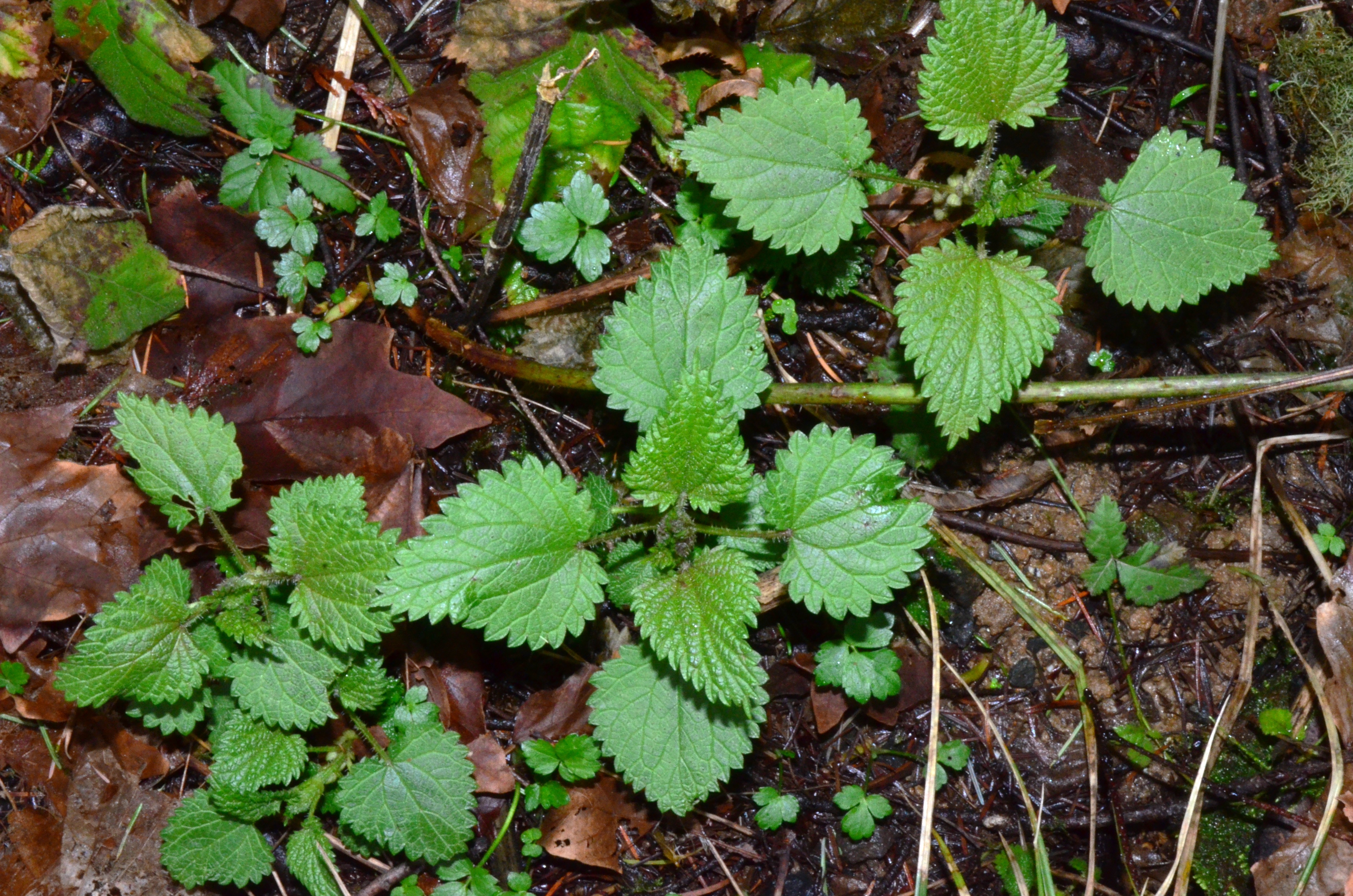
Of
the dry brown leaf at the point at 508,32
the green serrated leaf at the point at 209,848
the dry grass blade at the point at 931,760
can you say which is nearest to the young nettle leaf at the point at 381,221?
the dry brown leaf at the point at 508,32

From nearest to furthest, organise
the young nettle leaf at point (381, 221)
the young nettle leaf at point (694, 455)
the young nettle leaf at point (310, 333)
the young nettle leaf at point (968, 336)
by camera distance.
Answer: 1. the young nettle leaf at point (694, 455)
2. the young nettle leaf at point (968, 336)
3. the young nettle leaf at point (310, 333)
4. the young nettle leaf at point (381, 221)

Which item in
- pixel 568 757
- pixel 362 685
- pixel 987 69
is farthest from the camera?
pixel 568 757

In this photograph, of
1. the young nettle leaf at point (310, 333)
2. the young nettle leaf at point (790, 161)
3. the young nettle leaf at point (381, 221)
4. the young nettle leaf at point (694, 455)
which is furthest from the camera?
the young nettle leaf at point (381, 221)

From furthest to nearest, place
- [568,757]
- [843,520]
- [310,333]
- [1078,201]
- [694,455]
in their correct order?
[310,333] < [568,757] < [1078,201] < [843,520] < [694,455]

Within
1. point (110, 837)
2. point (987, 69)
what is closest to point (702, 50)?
point (987, 69)

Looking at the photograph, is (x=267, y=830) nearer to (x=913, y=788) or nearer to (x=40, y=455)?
(x=40, y=455)

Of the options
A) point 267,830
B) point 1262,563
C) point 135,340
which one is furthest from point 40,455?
point 1262,563

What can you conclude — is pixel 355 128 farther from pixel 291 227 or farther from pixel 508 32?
pixel 508 32

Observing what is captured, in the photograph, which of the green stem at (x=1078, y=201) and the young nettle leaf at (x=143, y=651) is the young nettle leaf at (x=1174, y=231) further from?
the young nettle leaf at (x=143, y=651)
